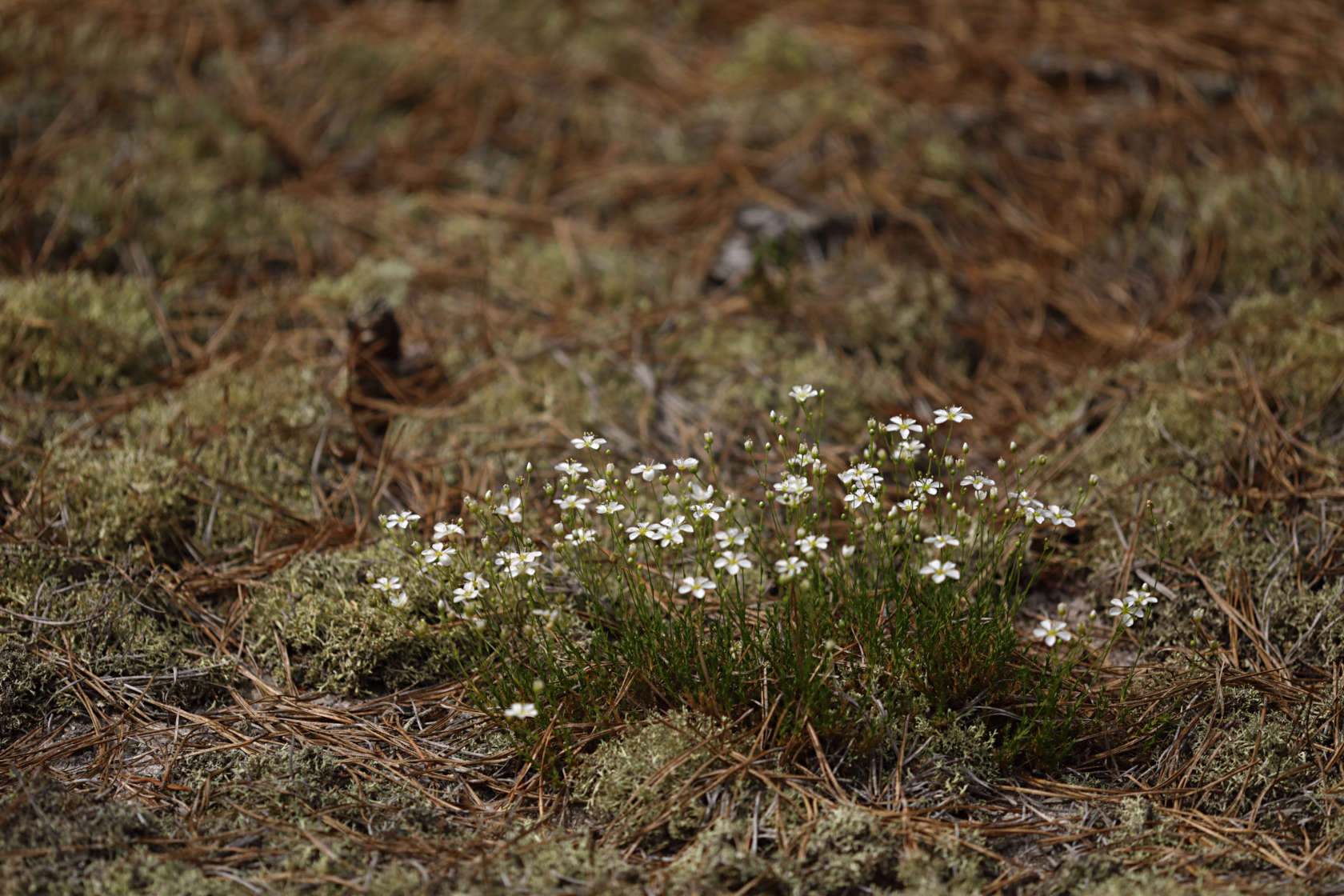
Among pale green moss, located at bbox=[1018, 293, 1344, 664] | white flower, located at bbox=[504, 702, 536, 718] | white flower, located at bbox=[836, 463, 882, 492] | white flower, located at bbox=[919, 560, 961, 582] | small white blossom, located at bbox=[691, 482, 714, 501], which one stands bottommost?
white flower, located at bbox=[504, 702, 536, 718]

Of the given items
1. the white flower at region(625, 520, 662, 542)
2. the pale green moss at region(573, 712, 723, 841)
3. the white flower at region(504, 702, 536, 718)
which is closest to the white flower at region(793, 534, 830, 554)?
the white flower at region(625, 520, 662, 542)

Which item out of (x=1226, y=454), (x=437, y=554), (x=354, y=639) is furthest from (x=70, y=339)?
(x=1226, y=454)

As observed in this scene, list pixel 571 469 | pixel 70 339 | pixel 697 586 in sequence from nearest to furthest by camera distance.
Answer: pixel 697 586, pixel 571 469, pixel 70 339

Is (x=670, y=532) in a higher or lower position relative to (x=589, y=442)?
lower

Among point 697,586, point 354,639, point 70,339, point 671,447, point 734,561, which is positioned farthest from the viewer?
point 70,339

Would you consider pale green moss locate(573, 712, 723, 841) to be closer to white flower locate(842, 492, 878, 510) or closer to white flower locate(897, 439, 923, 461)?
white flower locate(842, 492, 878, 510)

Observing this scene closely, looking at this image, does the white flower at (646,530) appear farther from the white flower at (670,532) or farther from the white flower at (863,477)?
the white flower at (863,477)

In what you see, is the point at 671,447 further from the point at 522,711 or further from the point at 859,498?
the point at 522,711

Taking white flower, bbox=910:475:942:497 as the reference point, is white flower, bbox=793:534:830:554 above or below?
below
